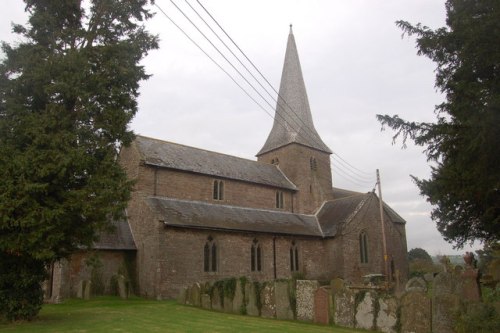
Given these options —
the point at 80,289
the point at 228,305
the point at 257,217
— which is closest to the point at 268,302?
the point at 228,305

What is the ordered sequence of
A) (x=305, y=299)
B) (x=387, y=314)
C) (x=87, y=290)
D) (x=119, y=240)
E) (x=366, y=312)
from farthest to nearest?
(x=119, y=240) → (x=87, y=290) → (x=305, y=299) → (x=366, y=312) → (x=387, y=314)

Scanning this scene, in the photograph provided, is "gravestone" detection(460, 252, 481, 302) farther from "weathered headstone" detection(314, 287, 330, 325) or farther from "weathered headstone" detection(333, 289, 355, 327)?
"weathered headstone" detection(314, 287, 330, 325)

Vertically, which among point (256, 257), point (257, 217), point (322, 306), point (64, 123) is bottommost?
point (322, 306)

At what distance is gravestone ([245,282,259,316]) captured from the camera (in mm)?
15730

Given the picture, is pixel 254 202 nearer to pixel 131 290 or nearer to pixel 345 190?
pixel 131 290

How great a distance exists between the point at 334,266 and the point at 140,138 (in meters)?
15.7

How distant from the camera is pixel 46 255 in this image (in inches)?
488

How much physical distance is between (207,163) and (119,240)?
26.3ft

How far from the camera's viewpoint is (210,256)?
2511cm

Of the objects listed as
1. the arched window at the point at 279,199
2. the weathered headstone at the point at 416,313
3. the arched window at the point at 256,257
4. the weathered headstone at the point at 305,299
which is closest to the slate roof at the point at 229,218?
the arched window at the point at 279,199

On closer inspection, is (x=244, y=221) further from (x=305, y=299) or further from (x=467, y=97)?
(x=467, y=97)

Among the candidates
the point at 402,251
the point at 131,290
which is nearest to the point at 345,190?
the point at 402,251

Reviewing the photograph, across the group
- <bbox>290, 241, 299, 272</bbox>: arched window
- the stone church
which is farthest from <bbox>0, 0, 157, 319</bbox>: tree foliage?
<bbox>290, 241, 299, 272</bbox>: arched window

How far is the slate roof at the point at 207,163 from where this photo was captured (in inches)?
1059
